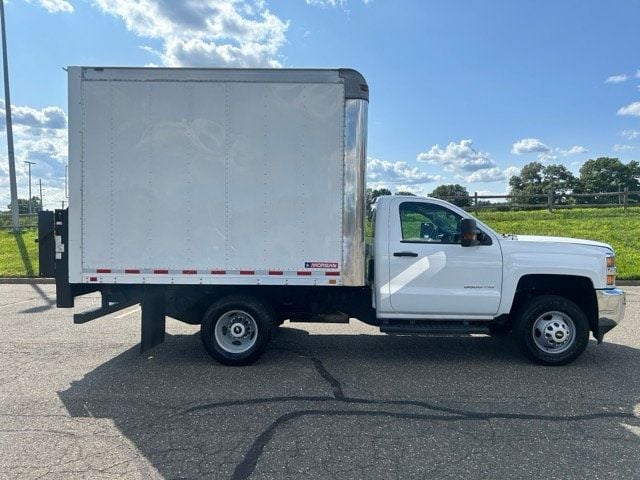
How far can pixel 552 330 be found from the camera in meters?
5.64

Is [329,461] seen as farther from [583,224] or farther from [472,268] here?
[583,224]

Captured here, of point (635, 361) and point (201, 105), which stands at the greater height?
point (201, 105)

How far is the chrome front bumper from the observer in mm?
5598

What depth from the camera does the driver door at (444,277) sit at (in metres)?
5.68

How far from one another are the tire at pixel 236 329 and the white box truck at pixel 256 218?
2 cm

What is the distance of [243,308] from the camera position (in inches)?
223

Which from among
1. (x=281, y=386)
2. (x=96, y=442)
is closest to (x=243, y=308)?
(x=281, y=386)

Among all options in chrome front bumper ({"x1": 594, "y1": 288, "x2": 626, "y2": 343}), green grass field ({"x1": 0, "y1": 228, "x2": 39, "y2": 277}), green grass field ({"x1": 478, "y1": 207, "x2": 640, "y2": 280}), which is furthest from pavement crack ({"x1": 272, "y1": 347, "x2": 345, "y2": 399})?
green grass field ({"x1": 0, "y1": 228, "x2": 39, "y2": 277})

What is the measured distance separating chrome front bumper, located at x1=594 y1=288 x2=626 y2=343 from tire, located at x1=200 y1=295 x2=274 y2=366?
152 inches

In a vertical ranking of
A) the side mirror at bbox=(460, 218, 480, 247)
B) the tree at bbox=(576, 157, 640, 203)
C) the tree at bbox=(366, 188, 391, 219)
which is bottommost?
the side mirror at bbox=(460, 218, 480, 247)

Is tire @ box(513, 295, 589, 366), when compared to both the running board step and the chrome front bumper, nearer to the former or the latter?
the chrome front bumper

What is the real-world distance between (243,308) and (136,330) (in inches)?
109

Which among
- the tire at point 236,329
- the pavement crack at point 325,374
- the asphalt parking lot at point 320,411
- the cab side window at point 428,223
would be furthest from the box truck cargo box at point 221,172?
the asphalt parking lot at point 320,411

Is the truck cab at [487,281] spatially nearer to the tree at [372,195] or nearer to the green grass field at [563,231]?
the tree at [372,195]
